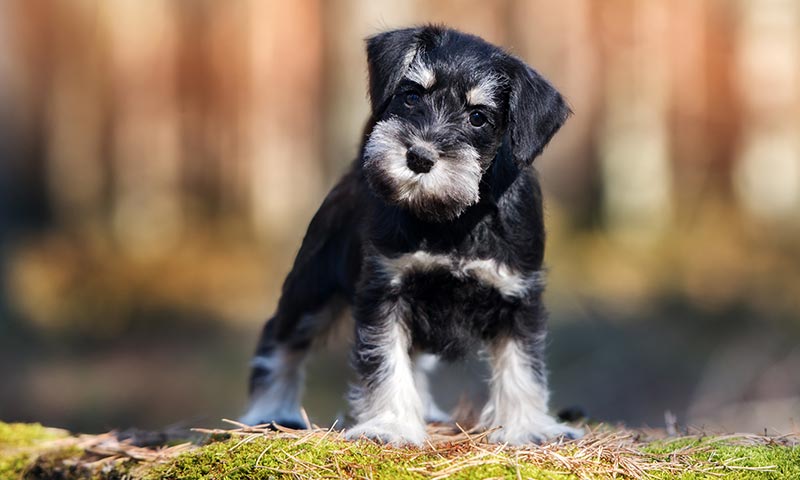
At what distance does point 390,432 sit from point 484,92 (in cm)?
154

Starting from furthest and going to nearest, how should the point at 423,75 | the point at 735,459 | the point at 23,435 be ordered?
1. the point at 23,435
2. the point at 423,75
3. the point at 735,459

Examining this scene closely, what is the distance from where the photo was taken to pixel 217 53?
16.0 m

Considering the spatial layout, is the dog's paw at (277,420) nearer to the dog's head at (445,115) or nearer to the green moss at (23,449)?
the green moss at (23,449)

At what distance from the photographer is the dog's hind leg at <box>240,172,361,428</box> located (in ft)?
16.5

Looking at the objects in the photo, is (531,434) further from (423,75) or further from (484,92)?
(423,75)

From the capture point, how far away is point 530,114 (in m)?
4.38

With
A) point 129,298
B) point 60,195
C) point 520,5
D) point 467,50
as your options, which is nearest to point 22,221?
point 60,195

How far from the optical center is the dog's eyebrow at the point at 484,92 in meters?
4.31

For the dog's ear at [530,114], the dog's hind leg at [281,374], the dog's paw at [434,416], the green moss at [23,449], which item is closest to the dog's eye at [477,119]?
the dog's ear at [530,114]

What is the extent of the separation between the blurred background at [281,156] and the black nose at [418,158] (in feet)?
27.1

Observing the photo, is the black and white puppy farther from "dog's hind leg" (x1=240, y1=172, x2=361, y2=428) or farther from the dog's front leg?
"dog's hind leg" (x1=240, y1=172, x2=361, y2=428)

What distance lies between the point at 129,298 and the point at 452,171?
1031 cm

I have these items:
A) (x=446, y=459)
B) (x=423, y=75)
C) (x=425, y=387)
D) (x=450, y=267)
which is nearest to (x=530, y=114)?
(x=423, y=75)

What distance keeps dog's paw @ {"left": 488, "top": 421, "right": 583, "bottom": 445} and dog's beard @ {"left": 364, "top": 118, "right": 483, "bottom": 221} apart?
107 centimetres
